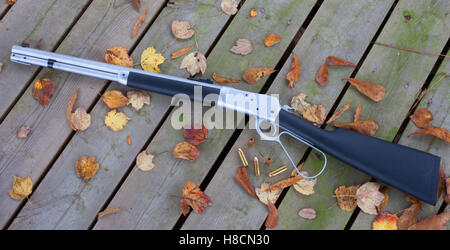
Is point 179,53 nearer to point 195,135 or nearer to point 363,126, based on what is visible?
point 195,135

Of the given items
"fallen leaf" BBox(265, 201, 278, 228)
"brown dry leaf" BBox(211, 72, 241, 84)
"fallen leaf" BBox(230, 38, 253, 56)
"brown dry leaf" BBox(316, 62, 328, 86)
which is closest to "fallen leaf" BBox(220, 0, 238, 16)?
"fallen leaf" BBox(230, 38, 253, 56)

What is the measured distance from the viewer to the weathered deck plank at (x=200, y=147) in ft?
7.27

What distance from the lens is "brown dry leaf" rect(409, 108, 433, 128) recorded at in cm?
227

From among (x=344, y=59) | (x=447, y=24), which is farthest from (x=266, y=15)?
(x=447, y=24)

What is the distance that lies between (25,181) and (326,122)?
1974 millimetres

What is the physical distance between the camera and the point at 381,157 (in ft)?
6.70

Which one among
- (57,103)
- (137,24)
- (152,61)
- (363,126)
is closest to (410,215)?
(363,126)

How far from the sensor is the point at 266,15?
8.03 ft

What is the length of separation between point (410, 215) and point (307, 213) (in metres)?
0.63

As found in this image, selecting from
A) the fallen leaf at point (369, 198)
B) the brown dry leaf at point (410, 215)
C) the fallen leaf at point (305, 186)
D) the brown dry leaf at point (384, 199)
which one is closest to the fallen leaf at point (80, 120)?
the fallen leaf at point (305, 186)

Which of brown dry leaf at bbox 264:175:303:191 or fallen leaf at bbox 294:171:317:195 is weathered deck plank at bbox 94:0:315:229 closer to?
brown dry leaf at bbox 264:175:303:191

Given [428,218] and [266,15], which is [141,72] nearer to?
[266,15]

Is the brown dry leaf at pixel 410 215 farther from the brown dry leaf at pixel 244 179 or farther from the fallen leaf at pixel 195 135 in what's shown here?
the fallen leaf at pixel 195 135

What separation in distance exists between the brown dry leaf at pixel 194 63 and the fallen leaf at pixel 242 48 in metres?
0.22
